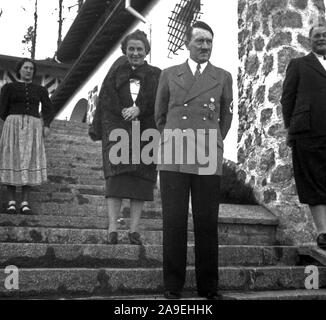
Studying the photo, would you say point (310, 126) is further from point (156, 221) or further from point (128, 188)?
point (156, 221)

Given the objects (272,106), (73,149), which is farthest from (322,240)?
(73,149)

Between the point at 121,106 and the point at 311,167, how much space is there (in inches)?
54.5

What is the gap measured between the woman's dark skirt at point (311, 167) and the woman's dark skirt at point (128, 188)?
42.0 inches

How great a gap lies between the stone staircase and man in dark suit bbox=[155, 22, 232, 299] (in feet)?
0.83

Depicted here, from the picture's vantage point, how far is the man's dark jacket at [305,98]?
3.93m

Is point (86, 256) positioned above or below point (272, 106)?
below

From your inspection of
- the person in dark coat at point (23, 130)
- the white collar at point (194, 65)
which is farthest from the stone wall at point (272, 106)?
the person in dark coat at point (23, 130)

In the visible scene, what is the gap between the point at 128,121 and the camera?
3.97 meters

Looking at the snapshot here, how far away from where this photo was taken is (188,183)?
3209 mm

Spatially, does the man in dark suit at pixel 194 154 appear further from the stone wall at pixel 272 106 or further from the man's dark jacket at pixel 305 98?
the stone wall at pixel 272 106

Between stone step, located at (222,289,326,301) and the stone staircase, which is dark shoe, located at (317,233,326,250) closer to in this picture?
the stone staircase

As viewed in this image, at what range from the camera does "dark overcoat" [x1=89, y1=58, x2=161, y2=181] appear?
13.0ft
